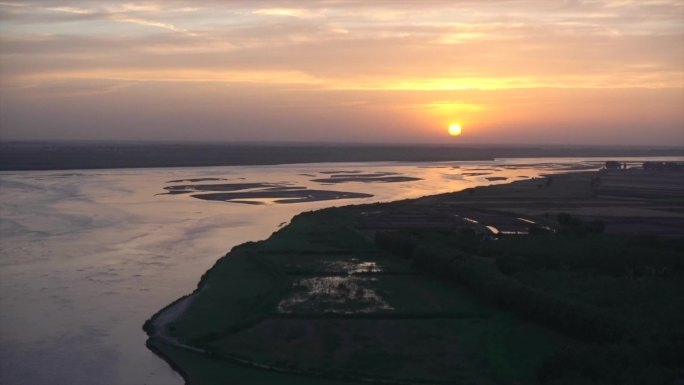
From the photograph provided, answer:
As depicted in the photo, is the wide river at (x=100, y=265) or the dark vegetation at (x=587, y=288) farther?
the wide river at (x=100, y=265)

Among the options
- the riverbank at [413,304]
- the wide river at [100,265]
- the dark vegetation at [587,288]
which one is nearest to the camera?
the dark vegetation at [587,288]

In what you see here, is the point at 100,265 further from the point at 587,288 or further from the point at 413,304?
the point at 587,288

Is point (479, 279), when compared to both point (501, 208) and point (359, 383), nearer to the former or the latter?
point (359, 383)

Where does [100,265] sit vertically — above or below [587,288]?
below

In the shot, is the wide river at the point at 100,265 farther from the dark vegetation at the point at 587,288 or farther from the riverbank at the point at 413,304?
the dark vegetation at the point at 587,288

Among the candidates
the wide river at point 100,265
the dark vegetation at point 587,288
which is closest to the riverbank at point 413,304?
the dark vegetation at point 587,288

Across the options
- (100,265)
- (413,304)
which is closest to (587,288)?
(413,304)
